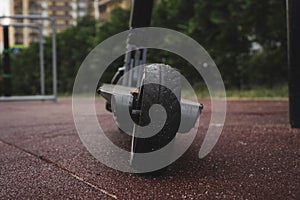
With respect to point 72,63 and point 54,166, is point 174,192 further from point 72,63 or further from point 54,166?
point 72,63

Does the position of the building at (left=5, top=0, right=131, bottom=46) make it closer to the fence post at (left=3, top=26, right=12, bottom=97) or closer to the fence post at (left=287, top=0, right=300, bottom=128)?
the fence post at (left=3, top=26, right=12, bottom=97)

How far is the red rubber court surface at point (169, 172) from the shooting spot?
5.02 ft

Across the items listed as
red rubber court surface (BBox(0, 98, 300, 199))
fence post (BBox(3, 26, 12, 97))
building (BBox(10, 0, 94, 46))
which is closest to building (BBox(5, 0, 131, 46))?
building (BBox(10, 0, 94, 46))

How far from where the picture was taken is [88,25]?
1443 centimetres

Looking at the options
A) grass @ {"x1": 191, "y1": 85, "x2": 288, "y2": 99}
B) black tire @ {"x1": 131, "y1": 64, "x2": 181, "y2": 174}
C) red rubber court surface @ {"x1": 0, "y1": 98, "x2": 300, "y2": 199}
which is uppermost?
black tire @ {"x1": 131, "y1": 64, "x2": 181, "y2": 174}

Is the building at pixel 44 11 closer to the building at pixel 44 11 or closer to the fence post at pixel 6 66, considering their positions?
the building at pixel 44 11

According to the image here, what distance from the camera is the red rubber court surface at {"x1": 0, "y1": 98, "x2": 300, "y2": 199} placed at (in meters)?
1.53

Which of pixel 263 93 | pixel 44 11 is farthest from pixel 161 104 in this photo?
pixel 44 11

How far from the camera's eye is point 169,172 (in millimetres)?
1845

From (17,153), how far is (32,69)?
11342 millimetres

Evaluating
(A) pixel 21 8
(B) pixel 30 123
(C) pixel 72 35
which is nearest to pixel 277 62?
(B) pixel 30 123

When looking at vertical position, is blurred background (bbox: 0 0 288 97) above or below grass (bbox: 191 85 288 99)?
above

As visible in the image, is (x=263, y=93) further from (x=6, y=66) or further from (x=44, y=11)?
(x=44, y=11)

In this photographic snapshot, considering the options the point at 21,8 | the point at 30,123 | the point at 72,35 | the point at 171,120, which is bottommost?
the point at 30,123
